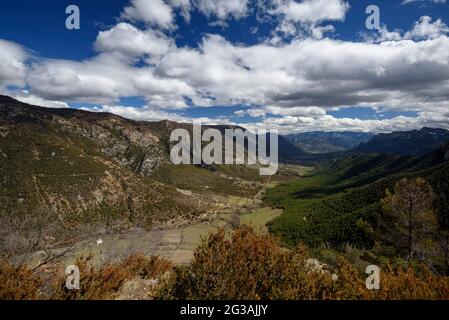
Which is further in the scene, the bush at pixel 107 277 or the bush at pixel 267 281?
the bush at pixel 107 277

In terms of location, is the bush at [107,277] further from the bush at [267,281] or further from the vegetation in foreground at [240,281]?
the bush at [267,281]

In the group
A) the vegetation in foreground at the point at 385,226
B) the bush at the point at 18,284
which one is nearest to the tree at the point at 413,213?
the vegetation in foreground at the point at 385,226

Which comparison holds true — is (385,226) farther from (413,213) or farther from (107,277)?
(107,277)

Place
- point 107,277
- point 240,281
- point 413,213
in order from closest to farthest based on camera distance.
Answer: point 240,281 → point 107,277 → point 413,213

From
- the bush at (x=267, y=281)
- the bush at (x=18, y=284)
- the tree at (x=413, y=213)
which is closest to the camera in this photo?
the bush at (x=18, y=284)

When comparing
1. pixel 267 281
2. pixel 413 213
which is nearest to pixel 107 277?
pixel 267 281

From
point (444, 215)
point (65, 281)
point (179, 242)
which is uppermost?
point (65, 281)

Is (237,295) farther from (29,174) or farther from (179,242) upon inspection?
(29,174)

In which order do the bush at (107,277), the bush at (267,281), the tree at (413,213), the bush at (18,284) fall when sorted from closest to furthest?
the bush at (18,284) < the bush at (267,281) < the bush at (107,277) < the tree at (413,213)
